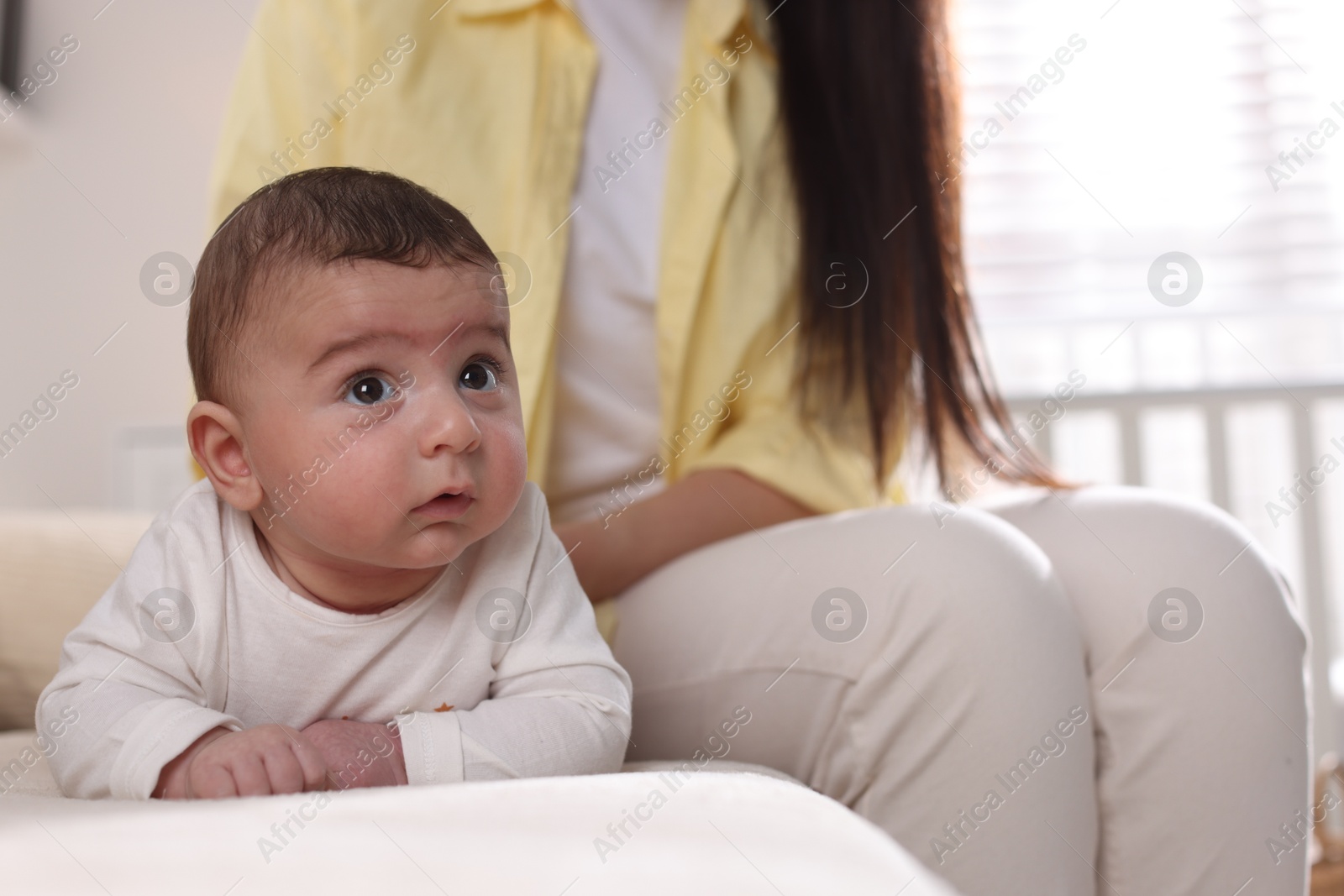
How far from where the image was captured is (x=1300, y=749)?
595 mm

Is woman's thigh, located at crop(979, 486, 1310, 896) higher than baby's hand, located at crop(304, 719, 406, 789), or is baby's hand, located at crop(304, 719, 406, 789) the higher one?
baby's hand, located at crop(304, 719, 406, 789)

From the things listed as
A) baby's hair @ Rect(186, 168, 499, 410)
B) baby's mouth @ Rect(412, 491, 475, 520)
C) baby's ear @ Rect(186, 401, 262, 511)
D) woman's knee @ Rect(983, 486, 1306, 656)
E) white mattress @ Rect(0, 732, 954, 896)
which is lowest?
woman's knee @ Rect(983, 486, 1306, 656)

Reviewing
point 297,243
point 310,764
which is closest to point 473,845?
point 310,764

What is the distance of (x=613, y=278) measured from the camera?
812 mm

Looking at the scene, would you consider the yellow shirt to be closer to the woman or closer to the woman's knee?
the woman

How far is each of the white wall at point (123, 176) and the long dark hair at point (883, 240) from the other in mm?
793

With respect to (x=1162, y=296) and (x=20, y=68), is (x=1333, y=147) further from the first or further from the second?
(x=20, y=68)

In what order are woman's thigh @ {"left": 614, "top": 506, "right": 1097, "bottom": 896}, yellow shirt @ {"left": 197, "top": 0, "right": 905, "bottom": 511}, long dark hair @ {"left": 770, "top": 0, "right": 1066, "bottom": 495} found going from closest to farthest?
woman's thigh @ {"left": 614, "top": 506, "right": 1097, "bottom": 896} → yellow shirt @ {"left": 197, "top": 0, "right": 905, "bottom": 511} → long dark hair @ {"left": 770, "top": 0, "right": 1066, "bottom": 495}

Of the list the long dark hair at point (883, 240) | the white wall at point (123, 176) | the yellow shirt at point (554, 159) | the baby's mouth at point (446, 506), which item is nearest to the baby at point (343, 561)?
the baby's mouth at point (446, 506)

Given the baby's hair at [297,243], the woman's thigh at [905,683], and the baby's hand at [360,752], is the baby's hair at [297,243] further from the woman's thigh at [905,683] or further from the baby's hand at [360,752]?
the woman's thigh at [905,683]

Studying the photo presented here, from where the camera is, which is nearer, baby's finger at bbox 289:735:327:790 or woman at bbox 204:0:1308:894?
baby's finger at bbox 289:735:327:790

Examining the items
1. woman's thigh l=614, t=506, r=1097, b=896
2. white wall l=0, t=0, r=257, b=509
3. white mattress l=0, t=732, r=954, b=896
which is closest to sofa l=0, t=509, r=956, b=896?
white mattress l=0, t=732, r=954, b=896

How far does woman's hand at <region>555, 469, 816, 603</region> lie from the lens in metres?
0.73

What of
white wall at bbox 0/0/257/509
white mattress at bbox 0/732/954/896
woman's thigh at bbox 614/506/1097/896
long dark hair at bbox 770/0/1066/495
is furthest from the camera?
white wall at bbox 0/0/257/509
